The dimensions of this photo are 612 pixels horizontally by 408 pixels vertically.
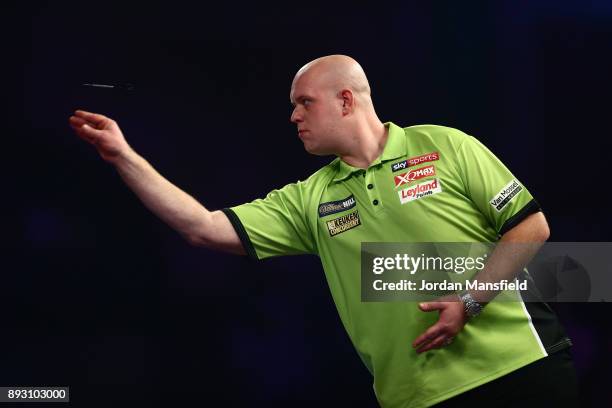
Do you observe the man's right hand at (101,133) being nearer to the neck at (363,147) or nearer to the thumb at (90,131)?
the thumb at (90,131)

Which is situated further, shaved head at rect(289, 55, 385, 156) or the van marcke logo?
shaved head at rect(289, 55, 385, 156)

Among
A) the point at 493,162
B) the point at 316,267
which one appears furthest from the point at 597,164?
the point at 493,162

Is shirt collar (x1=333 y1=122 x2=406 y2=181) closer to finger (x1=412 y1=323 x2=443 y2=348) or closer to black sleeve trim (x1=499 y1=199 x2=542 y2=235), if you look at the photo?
black sleeve trim (x1=499 y1=199 x2=542 y2=235)

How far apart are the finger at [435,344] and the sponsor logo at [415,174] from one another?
0.42 meters

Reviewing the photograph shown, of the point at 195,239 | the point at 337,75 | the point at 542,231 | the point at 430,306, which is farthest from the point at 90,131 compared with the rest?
the point at 542,231

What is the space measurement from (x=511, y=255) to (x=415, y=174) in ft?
1.08

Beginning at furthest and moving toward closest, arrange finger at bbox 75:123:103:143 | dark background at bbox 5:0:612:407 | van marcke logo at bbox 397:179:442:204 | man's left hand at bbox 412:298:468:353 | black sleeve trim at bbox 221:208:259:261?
1. dark background at bbox 5:0:612:407
2. black sleeve trim at bbox 221:208:259:261
3. van marcke logo at bbox 397:179:442:204
4. man's left hand at bbox 412:298:468:353
5. finger at bbox 75:123:103:143

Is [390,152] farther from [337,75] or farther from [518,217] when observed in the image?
[518,217]

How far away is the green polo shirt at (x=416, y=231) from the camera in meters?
2.22

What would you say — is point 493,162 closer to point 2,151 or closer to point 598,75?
point 598,75

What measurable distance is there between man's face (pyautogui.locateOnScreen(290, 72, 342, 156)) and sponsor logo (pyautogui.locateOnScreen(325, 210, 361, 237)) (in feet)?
0.68

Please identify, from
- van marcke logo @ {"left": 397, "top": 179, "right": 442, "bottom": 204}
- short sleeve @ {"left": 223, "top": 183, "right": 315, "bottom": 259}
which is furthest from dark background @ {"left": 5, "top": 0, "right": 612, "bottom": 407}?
van marcke logo @ {"left": 397, "top": 179, "right": 442, "bottom": 204}

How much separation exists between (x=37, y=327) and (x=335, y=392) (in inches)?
47.4

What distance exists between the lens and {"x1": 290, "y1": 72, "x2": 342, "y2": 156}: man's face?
242 centimetres
